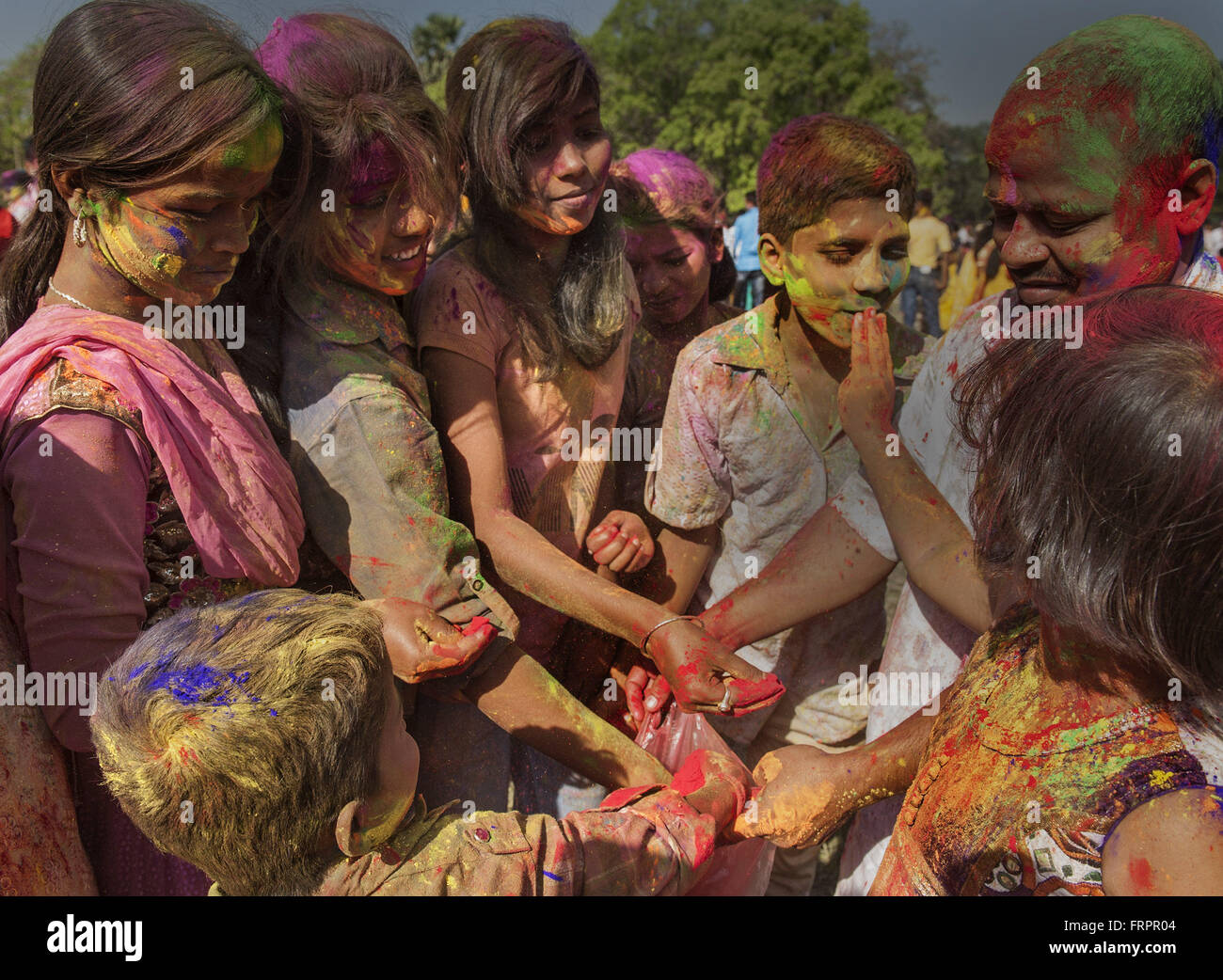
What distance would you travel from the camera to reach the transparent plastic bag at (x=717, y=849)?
2.25m

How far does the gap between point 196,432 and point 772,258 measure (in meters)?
1.71

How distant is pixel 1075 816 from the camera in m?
1.31

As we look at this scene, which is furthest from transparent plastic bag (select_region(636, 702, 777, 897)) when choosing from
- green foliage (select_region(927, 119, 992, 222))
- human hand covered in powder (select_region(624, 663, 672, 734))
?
green foliage (select_region(927, 119, 992, 222))

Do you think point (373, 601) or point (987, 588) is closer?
point (373, 601)

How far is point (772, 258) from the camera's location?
279 cm

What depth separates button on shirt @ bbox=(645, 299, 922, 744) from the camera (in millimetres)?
2730

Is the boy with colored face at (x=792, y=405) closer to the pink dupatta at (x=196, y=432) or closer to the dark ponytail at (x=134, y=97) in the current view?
the pink dupatta at (x=196, y=432)

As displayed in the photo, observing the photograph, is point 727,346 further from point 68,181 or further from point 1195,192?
point 68,181

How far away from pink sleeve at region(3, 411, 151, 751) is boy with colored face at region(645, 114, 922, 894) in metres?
1.55

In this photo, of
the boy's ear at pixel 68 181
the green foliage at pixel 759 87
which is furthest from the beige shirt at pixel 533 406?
the green foliage at pixel 759 87

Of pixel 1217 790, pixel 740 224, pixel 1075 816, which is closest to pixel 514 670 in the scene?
pixel 1075 816

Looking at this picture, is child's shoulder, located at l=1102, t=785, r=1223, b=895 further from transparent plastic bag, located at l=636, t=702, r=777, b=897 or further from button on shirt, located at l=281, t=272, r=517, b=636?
button on shirt, located at l=281, t=272, r=517, b=636

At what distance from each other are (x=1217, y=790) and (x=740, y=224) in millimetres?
9523

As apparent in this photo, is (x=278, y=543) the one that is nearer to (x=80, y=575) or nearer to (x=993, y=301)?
(x=80, y=575)
